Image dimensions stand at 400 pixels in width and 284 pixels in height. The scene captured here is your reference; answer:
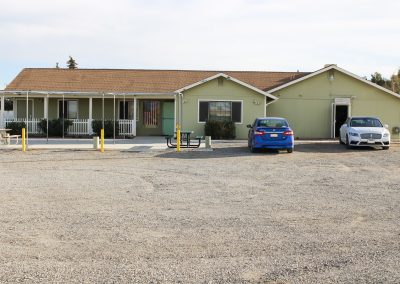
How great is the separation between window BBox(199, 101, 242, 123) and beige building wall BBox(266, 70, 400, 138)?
2.89 m

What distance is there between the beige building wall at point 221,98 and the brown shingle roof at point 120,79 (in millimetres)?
2112

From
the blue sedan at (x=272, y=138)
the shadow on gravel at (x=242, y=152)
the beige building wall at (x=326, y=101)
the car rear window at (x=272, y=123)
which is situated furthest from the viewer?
the beige building wall at (x=326, y=101)

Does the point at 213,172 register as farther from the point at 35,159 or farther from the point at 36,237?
the point at 36,237

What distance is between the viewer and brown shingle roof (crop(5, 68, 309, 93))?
1179 inches

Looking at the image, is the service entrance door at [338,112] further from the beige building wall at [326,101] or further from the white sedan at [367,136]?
the white sedan at [367,136]

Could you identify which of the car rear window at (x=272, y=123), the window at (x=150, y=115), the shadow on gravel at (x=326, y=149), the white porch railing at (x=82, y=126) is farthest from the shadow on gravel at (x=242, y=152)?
the window at (x=150, y=115)

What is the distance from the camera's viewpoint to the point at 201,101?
1097 inches

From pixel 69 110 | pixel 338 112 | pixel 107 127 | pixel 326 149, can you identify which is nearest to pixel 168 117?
pixel 107 127

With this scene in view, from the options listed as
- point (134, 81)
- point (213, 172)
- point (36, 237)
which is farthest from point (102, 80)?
point (36, 237)

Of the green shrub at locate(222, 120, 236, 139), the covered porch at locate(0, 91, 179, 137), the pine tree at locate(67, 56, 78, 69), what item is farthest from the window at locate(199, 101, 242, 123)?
the pine tree at locate(67, 56, 78, 69)

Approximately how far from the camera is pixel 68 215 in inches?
307

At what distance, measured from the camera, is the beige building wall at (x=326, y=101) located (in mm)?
29391

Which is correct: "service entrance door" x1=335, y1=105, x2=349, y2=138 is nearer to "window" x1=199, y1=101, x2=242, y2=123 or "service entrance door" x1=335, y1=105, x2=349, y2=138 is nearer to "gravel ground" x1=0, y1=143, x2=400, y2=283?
"window" x1=199, y1=101, x2=242, y2=123

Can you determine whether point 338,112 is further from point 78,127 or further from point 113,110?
point 78,127
